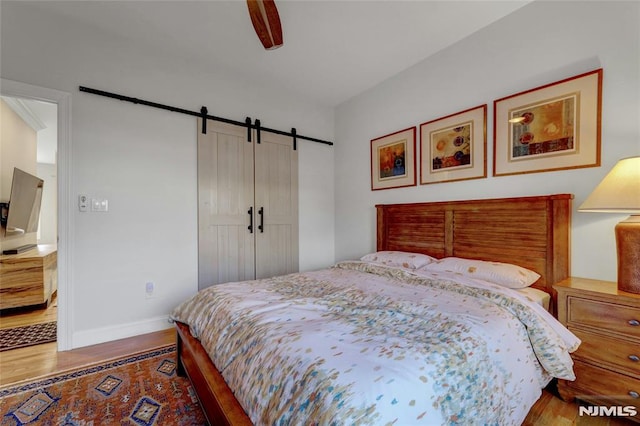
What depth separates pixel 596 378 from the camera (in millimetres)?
1513

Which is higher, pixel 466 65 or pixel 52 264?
pixel 466 65

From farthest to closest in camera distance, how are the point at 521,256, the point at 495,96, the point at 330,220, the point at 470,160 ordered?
the point at 330,220
the point at 470,160
the point at 495,96
the point at 521,256

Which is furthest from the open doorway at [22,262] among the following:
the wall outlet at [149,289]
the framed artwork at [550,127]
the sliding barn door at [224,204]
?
the framed artwork at [550,127]

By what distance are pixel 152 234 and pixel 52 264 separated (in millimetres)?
2018

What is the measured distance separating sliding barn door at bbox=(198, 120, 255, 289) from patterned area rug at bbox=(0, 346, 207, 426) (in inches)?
42.3

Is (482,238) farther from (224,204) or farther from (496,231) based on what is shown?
(224,204)

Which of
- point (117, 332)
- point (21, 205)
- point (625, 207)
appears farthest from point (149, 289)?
point (625, 207)

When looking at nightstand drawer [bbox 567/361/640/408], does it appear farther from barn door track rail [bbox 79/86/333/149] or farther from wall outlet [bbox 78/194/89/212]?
wall outlet [bbox 78/194/89/212]

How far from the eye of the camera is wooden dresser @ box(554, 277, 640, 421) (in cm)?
140

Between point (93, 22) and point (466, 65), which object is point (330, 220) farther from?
point (93, 22)

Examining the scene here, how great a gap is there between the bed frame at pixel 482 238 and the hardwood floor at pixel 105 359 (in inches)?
23.9

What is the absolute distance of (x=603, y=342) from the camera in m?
1.49

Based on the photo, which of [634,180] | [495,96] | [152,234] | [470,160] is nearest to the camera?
[634,180]

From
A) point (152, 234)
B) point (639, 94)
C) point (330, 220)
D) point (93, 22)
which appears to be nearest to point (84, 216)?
point (152, 234)
